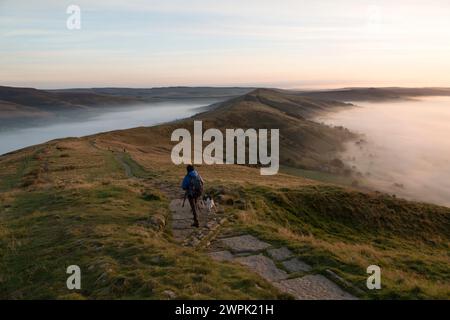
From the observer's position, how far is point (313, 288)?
1384 centimetres

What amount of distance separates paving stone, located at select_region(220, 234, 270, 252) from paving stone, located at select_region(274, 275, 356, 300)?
362cm

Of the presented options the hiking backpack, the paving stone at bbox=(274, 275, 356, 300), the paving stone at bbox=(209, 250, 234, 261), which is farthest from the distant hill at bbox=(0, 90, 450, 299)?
the hiking backpack

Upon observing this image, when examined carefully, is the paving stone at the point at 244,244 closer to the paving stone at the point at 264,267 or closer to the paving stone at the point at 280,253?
the paving stone at the point at 280,253

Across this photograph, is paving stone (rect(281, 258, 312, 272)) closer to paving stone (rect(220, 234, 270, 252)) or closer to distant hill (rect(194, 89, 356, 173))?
paving stone (rect(220, 234, 270, 252))

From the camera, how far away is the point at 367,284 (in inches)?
546

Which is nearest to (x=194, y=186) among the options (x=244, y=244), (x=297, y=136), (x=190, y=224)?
(x=190, y=224)

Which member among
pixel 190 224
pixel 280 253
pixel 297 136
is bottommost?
pixel 297 136

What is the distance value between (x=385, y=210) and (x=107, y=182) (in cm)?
2123

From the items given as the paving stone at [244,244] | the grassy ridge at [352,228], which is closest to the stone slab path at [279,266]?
the paving stone at [244,244]

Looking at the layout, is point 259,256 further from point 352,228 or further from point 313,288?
point 352,228

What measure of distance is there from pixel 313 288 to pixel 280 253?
12.2 feet

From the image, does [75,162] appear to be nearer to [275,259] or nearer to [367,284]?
[275,259]

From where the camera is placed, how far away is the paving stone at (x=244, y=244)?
17984 mm

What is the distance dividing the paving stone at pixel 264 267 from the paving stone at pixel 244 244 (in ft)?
3.11
